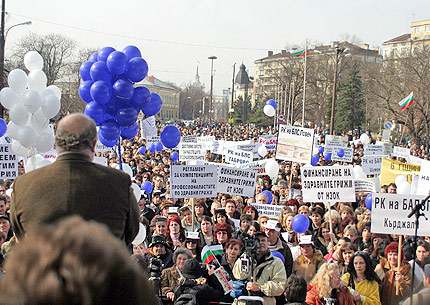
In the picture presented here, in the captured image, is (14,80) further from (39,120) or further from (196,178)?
(196,178)

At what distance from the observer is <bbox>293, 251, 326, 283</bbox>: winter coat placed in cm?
665

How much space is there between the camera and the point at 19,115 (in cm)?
894

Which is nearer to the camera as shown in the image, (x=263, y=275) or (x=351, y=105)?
(x=263, y=275)

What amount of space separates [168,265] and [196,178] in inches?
118

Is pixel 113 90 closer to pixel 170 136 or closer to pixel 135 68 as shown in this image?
pixel 135 68

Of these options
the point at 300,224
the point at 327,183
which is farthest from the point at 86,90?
the point at 327,183

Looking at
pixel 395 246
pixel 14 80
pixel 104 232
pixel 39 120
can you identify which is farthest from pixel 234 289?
pixel 14 80

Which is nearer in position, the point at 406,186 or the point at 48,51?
the point at 406,186

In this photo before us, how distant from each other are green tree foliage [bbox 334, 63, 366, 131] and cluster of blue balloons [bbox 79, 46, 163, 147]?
209 ft

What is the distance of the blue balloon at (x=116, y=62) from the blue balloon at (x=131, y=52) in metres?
0.26

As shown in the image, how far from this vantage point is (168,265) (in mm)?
6309

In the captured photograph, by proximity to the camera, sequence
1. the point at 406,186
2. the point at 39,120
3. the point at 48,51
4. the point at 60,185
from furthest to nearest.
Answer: the point at 48,51 < the point at 406,186 < the point at 39,120 < the point at 60,185

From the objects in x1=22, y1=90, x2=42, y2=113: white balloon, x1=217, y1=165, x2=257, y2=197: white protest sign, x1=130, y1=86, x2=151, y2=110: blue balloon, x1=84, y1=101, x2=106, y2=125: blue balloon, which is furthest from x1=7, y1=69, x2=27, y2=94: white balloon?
x1=217, y1=165, x2=257, y2=197: white protest sign

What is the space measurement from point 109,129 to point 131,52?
1.11 m
